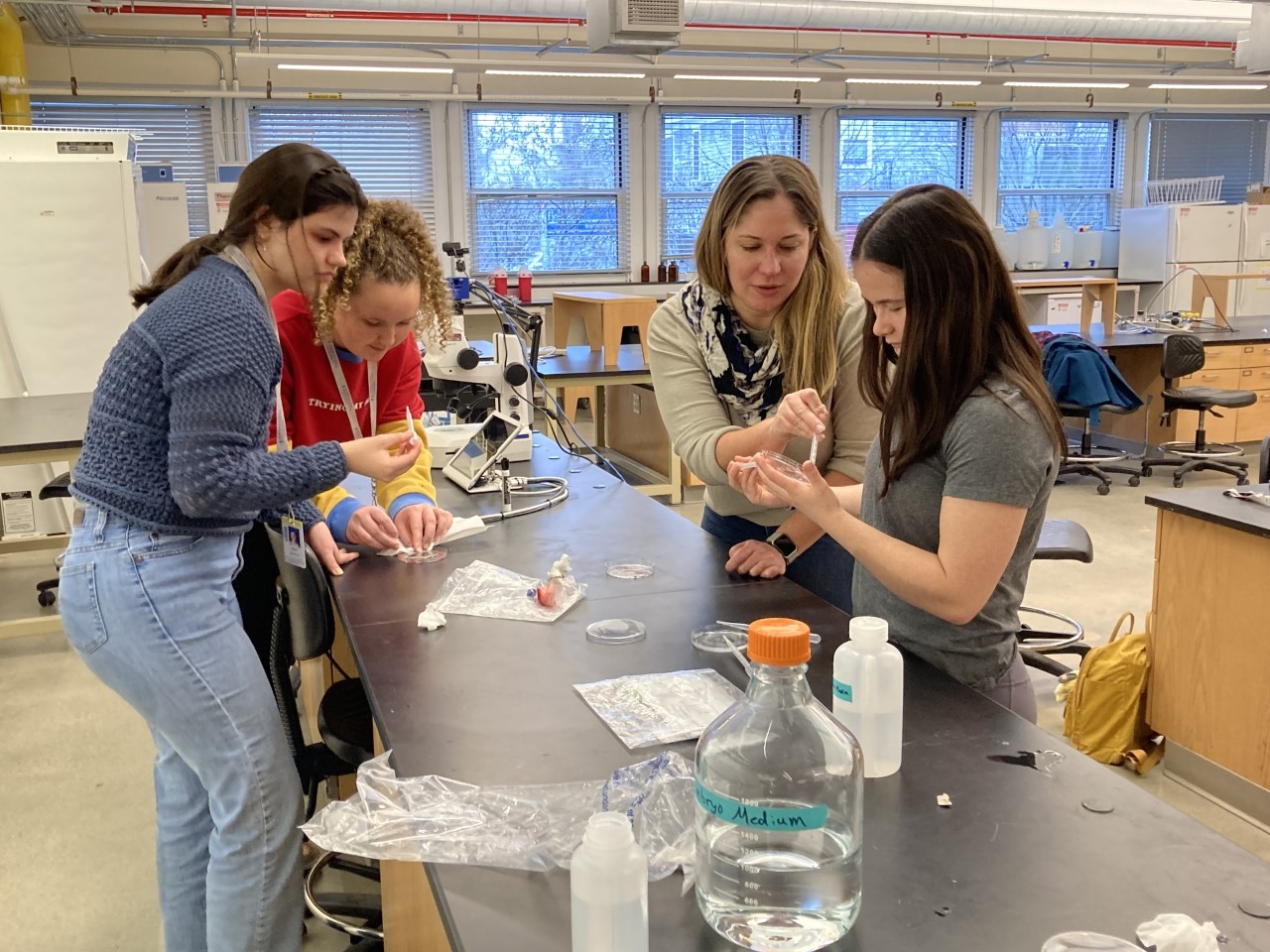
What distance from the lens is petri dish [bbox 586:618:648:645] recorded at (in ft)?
5.00

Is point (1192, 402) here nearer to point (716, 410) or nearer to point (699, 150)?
point (699, 150)

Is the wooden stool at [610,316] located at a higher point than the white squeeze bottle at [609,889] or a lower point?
higher

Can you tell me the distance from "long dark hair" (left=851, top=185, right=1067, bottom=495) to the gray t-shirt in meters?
0.03

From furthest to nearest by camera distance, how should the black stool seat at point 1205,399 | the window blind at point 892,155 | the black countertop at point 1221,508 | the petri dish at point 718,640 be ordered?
the window blind at point 892,155, the black stool seat at point 1205,399, the black countertop at point 1221,508, the petri dish at point 718,640

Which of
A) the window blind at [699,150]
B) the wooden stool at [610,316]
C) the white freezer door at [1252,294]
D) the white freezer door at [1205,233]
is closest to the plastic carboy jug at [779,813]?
the wooden stool at [610,316]

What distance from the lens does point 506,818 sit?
1045 mm

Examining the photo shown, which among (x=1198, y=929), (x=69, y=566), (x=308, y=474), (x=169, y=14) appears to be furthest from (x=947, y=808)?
(x=169, y=14)

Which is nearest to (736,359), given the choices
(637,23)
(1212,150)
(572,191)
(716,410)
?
(716,410)

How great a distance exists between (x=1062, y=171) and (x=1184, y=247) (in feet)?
4.58

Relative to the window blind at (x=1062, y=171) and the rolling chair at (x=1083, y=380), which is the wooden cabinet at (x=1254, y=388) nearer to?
the rolling chair at (x=1083, y=380)

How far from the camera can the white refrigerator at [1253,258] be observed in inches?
347

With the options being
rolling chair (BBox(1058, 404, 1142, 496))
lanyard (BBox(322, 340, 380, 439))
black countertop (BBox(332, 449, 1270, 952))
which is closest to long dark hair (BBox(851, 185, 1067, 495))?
black countertop (BBox(332, 449, 1270, 952))

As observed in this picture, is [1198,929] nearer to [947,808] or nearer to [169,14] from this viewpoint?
[947,808]

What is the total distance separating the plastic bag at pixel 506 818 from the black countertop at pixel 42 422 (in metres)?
2.44
